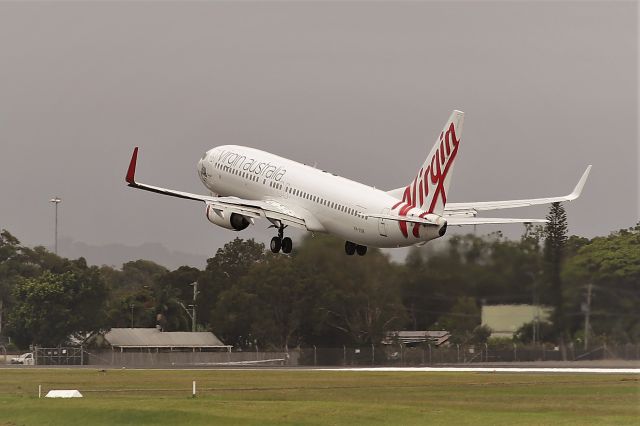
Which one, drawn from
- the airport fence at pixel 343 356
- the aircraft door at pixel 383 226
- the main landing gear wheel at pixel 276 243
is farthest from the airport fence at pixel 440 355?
the main landing gear wheel at pixel 276 243

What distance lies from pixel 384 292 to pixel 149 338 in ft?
195

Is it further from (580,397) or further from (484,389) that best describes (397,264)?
(580,397)

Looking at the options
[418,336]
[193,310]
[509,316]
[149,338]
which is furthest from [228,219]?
[149,338]

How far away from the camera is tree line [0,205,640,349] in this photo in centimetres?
8350

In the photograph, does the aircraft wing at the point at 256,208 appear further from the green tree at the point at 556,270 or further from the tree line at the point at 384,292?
the green tree at the point at 556,270

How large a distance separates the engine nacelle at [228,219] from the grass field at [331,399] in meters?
9.97

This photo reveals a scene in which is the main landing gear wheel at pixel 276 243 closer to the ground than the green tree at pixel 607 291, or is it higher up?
higher up

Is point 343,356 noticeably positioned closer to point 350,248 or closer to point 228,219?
point 350,248

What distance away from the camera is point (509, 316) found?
8544 centimetres

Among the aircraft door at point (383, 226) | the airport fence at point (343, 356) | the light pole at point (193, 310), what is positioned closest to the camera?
the aircraft door at point (383, 226)

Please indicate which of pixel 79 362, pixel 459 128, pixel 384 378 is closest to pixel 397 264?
pixel 384 378

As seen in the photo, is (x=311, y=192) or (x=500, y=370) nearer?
(x=311, y=192)

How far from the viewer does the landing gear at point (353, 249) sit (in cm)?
9475

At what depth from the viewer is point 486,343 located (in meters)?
95.9
